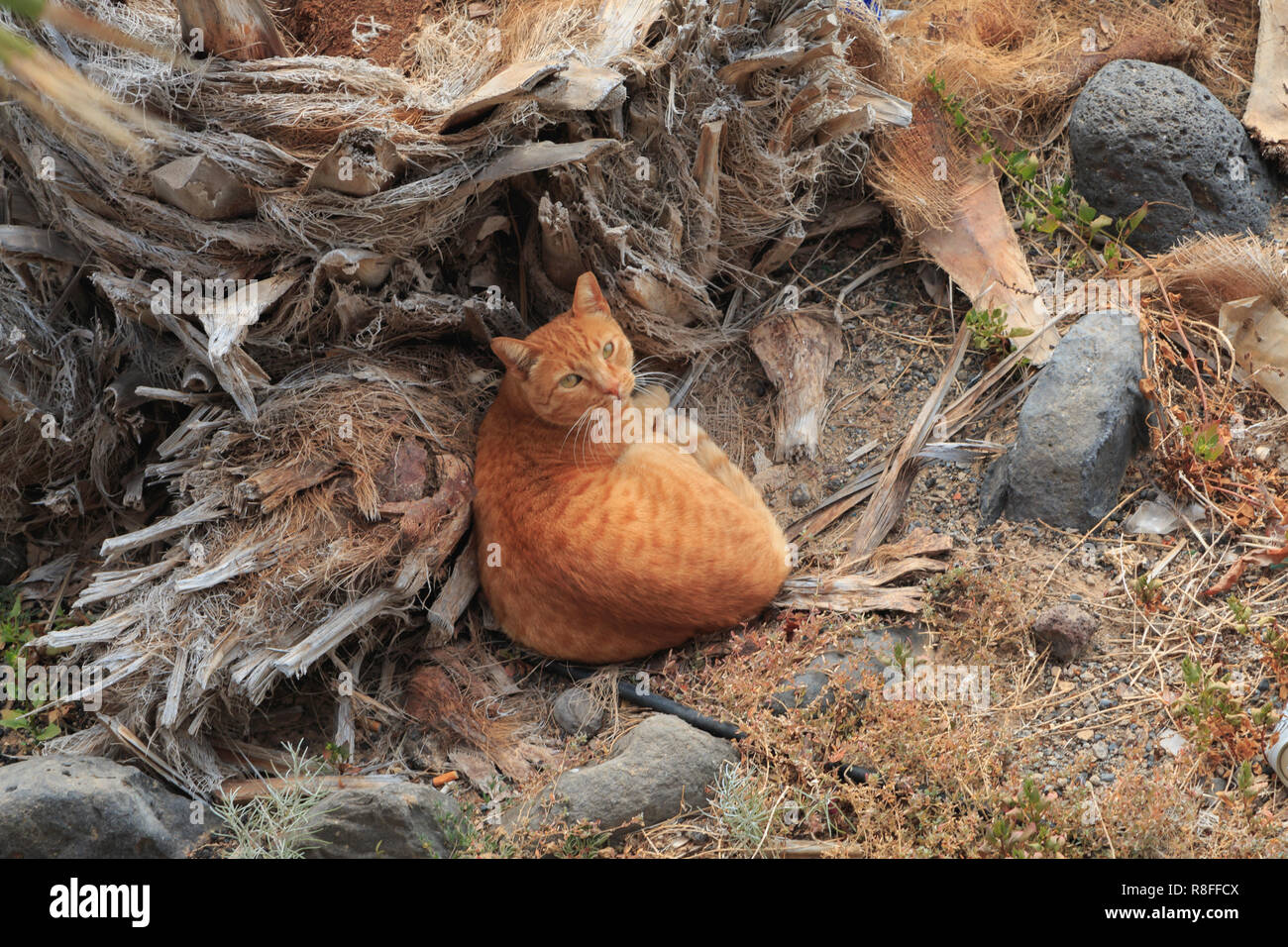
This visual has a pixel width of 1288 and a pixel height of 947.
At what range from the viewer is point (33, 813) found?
316 cm

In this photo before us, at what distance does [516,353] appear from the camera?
3838mm

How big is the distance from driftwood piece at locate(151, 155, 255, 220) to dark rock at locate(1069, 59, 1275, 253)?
366cm

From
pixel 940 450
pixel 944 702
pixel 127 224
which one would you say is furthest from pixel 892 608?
pixel 127 224

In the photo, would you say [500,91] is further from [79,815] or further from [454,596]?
[79,815]

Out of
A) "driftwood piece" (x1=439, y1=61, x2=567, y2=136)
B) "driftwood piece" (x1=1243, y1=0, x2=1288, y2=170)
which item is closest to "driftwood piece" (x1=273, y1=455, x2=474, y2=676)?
"driftwood piece" (x1=439, y1=61, x2=567, y2=136)

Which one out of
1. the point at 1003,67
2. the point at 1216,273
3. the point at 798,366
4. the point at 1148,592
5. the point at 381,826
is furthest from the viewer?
the point at 1003,67

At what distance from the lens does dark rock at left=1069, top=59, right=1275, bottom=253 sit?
4309mm

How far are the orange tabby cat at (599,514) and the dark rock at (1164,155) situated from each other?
2.20 meters

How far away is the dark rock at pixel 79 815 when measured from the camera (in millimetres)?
3158

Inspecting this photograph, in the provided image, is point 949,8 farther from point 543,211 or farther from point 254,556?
point 254,556

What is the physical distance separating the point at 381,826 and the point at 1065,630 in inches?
94.4

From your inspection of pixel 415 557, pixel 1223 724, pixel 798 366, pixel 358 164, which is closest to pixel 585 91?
pixel 358 164

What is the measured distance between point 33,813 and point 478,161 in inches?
108

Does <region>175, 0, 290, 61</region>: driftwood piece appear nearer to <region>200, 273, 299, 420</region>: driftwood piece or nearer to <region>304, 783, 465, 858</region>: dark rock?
<region>200, 273, 299, 420</region>: driftwood piece
